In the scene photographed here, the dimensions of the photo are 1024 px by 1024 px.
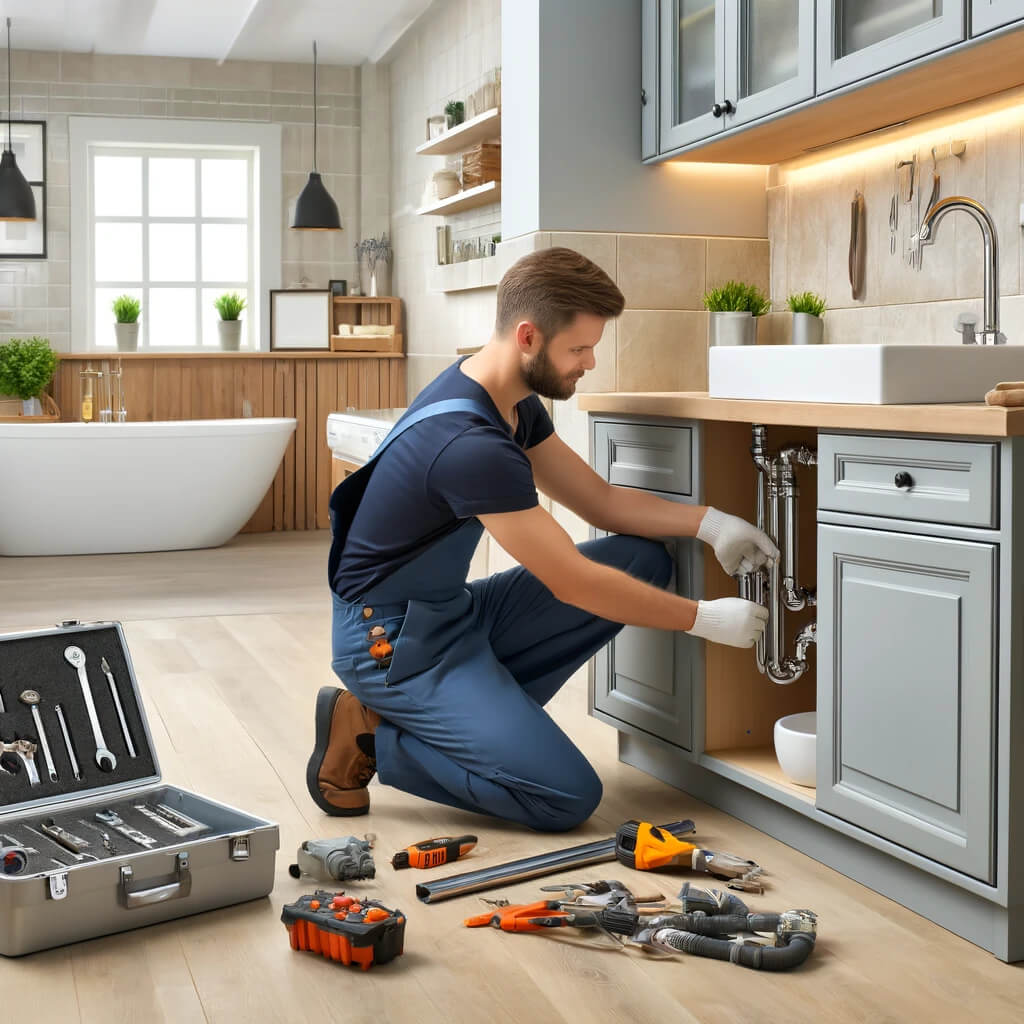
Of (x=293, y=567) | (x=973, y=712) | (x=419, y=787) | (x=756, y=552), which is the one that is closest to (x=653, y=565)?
(x=756, y=552)

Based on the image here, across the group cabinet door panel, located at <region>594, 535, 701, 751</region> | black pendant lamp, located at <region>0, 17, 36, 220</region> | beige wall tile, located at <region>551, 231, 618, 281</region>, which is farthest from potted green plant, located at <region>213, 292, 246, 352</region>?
cabinet door panel, located at <region>594, 535, 701, 751</region>

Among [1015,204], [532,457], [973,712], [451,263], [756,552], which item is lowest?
[973,712]

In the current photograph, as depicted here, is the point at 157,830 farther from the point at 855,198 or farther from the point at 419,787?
the point at 855,198

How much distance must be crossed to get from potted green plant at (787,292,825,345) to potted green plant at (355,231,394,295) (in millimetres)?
5132

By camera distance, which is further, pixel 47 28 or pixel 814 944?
pixel 47 28

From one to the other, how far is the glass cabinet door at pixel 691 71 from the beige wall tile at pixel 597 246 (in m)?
0.28

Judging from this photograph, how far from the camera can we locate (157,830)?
2.46 m

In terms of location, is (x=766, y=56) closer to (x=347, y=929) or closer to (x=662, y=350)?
(x=662, y=350)

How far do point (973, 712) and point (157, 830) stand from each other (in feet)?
4.79

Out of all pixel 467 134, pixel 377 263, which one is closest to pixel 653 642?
pixel 467 134

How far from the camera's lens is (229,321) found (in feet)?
26.5

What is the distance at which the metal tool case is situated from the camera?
216 cm

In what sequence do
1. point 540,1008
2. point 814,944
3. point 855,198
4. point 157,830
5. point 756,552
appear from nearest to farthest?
point 540,1008 < point 814,944 < point 157,830 < point 756,552 < point 855,198

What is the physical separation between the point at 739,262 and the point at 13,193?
4898 mm
